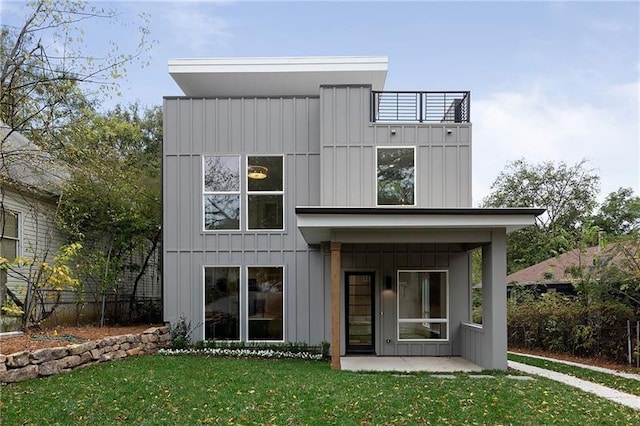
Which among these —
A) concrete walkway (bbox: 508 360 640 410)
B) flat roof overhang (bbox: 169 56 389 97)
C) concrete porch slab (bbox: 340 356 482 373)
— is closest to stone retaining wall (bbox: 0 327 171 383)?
concrete porch slab (bbox: 340 356 482 373)

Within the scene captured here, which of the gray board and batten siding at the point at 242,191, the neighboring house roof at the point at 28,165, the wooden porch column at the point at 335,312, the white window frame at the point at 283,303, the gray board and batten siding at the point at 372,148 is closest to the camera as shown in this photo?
the neighboring house roof at the point at 28,165

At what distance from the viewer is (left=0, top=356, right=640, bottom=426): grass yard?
6230 mm

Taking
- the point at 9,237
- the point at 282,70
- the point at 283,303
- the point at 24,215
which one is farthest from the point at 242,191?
the point at 9,237

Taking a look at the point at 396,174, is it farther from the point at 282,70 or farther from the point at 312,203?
the point at 282,70

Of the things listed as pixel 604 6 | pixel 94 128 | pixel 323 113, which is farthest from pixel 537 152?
pixel 94 128

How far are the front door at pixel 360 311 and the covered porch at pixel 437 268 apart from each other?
133 mm

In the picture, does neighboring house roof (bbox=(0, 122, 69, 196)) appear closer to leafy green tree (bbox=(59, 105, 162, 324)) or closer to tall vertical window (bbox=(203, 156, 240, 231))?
leafy green tree (bbox=(59, 105, 162, 324))

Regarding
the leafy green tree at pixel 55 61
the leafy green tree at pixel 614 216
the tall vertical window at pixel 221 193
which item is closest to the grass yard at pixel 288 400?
the tall vertical window at pixel 221 193

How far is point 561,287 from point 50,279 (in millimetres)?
17766

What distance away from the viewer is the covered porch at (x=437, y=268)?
9484 mm

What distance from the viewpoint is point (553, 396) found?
7371mm

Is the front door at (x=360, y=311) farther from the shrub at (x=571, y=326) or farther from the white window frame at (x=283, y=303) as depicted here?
the shrub at (x=571, y=326)

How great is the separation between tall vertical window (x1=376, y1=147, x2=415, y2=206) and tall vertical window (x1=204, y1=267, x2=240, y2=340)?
3.96 m

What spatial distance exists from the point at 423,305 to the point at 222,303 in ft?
15.3
